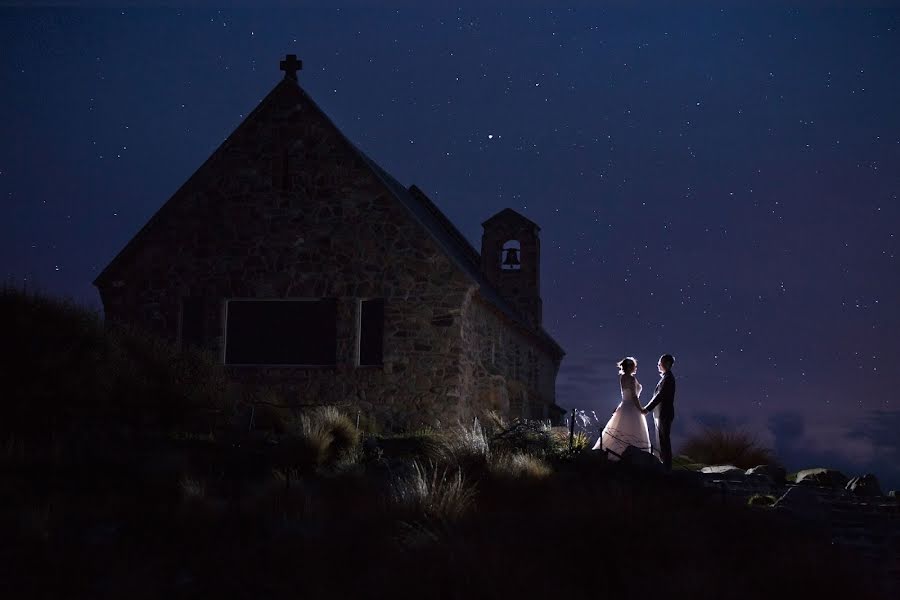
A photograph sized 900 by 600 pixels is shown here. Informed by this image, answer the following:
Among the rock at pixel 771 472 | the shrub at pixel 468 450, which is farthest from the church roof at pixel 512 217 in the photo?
the shrub at pixel 468 450

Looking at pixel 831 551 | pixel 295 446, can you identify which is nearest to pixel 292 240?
pixel 295 446

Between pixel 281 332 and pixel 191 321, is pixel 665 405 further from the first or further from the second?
pixel 191 321

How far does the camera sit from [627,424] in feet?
52.3

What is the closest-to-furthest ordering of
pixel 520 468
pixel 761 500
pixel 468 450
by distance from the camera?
pixel 520 468 → pixel 761 500 → pixel 468 450

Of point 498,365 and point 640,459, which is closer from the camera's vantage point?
point 640,459

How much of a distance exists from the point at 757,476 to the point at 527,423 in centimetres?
433

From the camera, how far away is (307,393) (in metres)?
20.8

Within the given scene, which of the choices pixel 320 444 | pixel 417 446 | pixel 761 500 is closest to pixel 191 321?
pixel 417 446

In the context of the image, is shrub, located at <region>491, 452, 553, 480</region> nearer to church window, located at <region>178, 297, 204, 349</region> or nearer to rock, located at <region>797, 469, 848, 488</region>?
rock, located at <region>797, 469, 848, 488</region>

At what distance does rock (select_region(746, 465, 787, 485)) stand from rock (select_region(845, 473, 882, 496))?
4.45 feet

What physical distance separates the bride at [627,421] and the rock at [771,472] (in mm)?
2588

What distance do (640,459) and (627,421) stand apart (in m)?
1.56

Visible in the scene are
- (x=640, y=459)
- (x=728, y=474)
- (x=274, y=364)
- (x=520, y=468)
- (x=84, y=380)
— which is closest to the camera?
(x=520, y=468)

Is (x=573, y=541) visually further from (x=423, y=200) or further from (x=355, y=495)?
(x=423, y=200)
